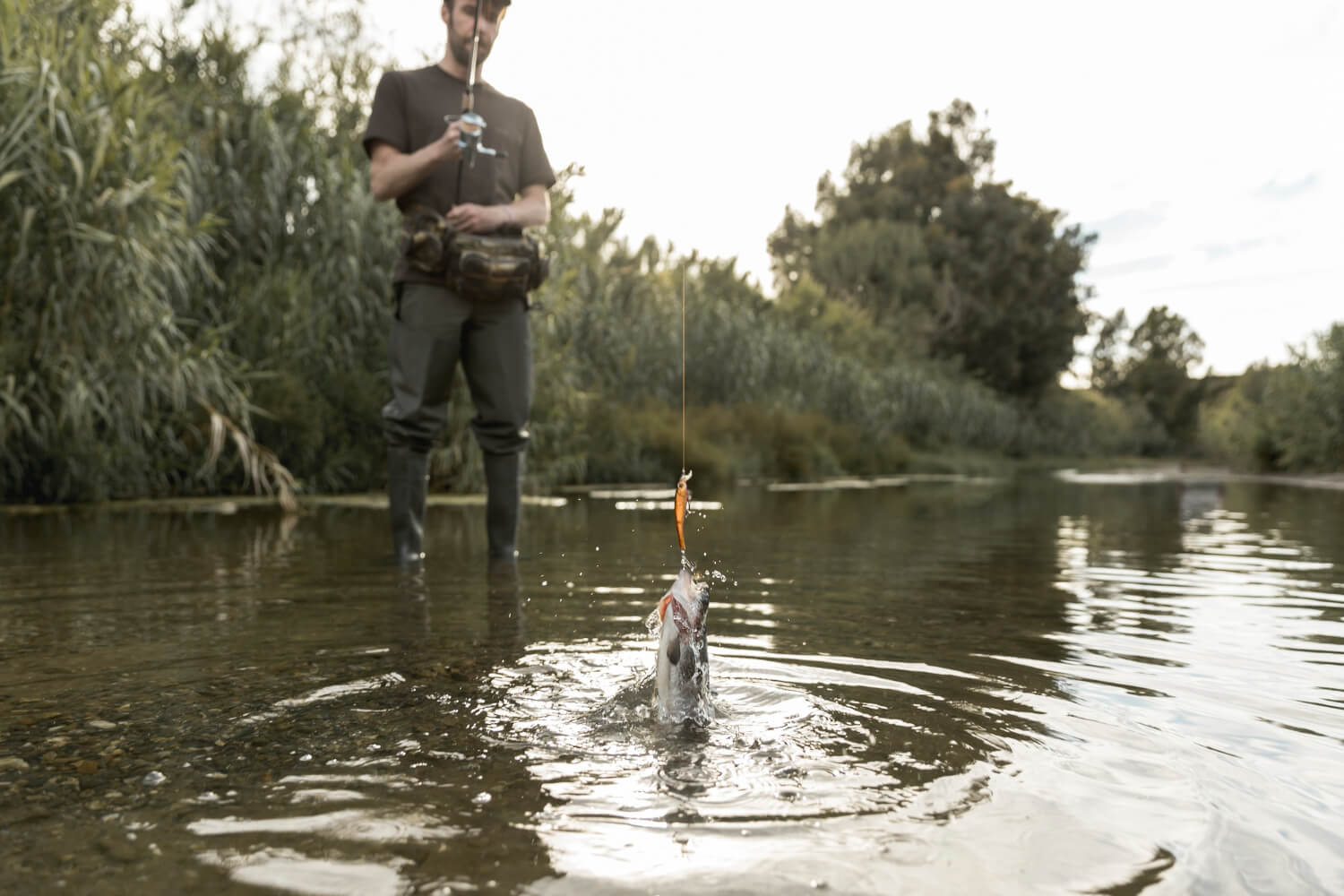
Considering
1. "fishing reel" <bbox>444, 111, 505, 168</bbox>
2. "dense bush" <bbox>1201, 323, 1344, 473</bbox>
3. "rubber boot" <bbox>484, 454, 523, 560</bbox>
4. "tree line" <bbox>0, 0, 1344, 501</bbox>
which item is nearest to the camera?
"fishing reel" <bbox>444, 111, 505, 168</bbox>

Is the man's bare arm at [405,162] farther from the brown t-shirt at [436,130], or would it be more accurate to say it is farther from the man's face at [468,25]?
the man's face at [468,25]

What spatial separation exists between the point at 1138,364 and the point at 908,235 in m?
39.0

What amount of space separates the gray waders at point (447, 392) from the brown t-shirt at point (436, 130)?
0.59ft

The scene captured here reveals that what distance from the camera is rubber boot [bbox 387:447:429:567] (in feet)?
15.9

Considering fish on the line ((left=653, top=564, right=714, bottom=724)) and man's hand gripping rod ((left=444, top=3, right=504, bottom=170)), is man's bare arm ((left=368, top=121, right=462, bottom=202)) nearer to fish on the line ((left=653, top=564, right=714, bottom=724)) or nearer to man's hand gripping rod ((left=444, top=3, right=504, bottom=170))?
man's hand gripping rod ((left=444, top=3, right=504, bottom=170))

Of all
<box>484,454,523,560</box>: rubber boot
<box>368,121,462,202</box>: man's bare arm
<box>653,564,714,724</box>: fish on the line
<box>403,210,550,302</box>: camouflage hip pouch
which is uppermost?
<box>368,121,462,202</box>: man's bare arm

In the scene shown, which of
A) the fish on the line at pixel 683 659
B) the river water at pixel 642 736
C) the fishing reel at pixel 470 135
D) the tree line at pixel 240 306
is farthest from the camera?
the tree line at pixel 240 306

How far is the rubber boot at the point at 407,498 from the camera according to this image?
4859 millimetres

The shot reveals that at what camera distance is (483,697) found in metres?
2.43

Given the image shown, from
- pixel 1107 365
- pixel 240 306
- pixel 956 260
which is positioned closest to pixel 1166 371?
pixel 1107 365

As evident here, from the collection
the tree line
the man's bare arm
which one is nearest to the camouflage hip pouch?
the man's bare arm

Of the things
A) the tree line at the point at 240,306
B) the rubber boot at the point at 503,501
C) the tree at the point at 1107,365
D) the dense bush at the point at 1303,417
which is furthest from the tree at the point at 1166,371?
the rubber boot at the point at 503,501

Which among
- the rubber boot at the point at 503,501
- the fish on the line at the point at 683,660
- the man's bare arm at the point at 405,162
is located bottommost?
the fish on the line at the point at 683,660

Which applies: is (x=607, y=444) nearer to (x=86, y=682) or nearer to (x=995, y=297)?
(x=86, y=682)
